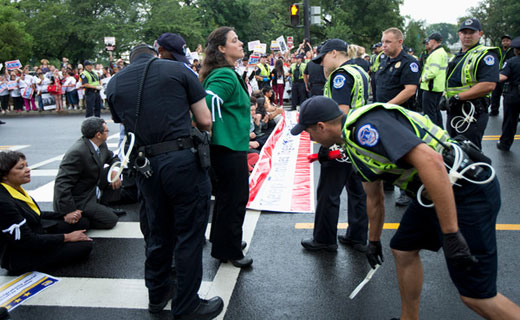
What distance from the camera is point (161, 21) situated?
135 feet

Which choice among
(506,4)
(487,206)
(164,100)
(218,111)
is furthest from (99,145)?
(506,4)

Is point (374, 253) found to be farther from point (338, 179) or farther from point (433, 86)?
point (433, 86)

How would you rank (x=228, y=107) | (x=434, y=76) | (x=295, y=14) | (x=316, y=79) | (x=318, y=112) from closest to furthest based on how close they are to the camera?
1. (x=318, y=112)
2. (x=228, y=107)
3. (x=434, y=76)
4. (x=316, y=79)
5. (x=295, y=14)

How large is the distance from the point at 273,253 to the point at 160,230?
1498mm

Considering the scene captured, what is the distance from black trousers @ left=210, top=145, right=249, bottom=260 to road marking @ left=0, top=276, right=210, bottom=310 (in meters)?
0.38

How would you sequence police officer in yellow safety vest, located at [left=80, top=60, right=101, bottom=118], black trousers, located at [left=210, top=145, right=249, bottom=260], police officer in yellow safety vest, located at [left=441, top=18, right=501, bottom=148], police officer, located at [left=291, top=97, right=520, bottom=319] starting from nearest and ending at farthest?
police officer, located at [left=291, top=97, right=520, bottom=319] < black trousers, located at [left=210, top=145, right=249, bottom=260] < police officer in yellow safety vest, located at [left=441, top=18, right=501, bottom=148] < police officer in yellow safety vest, located at [left=80, top=60, right=101, bottom=118]

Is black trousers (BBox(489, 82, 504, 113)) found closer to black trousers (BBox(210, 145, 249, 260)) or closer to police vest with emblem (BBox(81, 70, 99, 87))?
black trousers (BBox(210, 145, 249, 260))

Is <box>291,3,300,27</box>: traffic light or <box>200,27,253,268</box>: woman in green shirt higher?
<box>291,3,300,27</box>: traffic light

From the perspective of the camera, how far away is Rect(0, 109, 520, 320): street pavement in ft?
10.8

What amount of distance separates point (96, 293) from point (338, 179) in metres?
2.32

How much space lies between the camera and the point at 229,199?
3855 millimetres

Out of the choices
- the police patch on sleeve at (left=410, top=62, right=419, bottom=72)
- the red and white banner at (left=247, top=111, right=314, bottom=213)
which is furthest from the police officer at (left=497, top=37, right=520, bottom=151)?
the red and white banner at (left=247, top=111, right=314, bottom=213)

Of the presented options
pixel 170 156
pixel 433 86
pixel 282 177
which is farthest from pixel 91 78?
pixel 170 156

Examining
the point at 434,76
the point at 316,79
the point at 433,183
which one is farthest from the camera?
the point at 316,79
